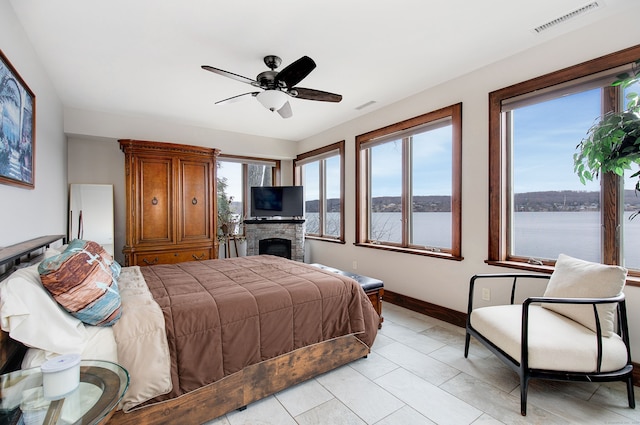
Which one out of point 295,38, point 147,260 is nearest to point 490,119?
point 295,38

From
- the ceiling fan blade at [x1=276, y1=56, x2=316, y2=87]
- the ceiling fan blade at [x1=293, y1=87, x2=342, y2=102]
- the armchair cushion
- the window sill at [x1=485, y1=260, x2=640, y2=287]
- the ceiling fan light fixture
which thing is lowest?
A: the armchair cushion

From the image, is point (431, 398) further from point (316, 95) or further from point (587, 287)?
point (316, 95)

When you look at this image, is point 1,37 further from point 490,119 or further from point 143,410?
point 490,119

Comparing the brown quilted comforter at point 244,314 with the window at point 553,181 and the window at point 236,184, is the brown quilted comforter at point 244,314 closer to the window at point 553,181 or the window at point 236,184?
the window at point 553,181

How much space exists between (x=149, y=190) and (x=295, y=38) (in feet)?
9.71

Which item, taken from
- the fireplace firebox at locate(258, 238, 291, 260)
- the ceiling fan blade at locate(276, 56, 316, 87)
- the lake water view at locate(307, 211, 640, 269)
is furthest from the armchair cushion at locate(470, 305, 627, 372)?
the fireplace firebox at locate(258, 238, 291, 260)

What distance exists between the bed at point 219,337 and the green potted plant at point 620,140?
1850 mm

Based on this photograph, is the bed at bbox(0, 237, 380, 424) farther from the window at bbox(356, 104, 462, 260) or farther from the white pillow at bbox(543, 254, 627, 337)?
the window at bbox(356, 104, 462, 260)

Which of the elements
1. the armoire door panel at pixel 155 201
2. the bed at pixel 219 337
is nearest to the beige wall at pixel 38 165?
the bed at pixel 219 337

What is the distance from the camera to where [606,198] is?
2.19 m

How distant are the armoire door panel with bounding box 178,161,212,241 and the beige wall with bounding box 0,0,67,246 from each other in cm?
136

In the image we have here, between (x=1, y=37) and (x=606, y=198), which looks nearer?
(x=1, y=37)

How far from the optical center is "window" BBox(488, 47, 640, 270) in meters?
2.16

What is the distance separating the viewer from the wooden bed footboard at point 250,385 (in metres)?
1.51
